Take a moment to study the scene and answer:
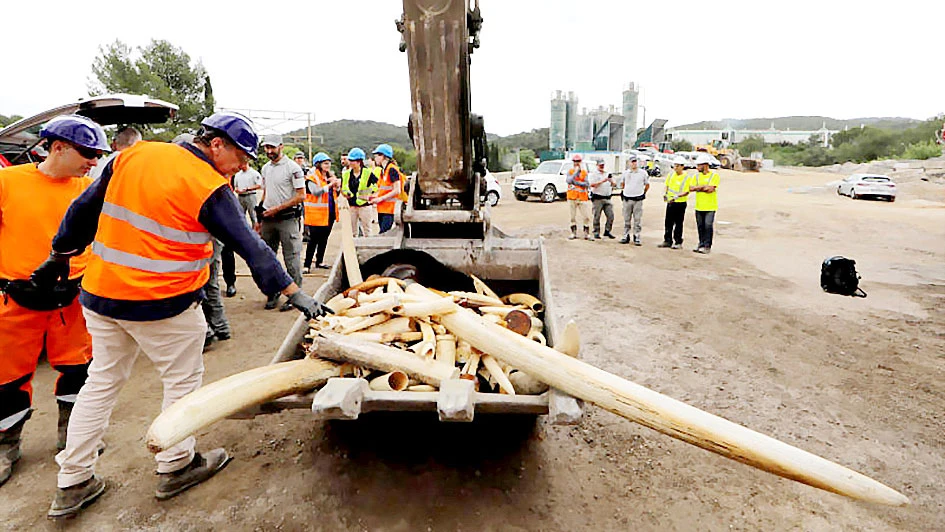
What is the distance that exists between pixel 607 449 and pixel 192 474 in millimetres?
2392

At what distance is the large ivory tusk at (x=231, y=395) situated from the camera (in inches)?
79.4

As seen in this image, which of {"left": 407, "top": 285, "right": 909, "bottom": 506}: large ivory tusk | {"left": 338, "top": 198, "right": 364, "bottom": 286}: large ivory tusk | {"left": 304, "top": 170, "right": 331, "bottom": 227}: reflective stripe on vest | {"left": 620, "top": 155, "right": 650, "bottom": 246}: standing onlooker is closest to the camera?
{"left": 407, "top": 285, "right": 909, "bottom": 506}: large ivory tusk

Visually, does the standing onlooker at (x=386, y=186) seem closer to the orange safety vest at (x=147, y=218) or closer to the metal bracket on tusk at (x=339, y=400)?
the orange safety vest at (x=147, y=218)

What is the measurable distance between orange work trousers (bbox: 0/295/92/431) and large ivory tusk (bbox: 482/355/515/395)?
2403 mm

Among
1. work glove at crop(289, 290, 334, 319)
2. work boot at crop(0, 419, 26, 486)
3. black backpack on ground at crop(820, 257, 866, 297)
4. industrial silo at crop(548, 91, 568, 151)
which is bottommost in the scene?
work boot at crop(0, 419, 26, 486)

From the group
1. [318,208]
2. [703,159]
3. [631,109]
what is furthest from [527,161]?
[318,208]

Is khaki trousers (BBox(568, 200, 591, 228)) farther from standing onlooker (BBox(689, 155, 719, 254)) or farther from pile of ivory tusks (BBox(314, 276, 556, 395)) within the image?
pile of ivory tusks (BBox(314, 276, 556, 395))

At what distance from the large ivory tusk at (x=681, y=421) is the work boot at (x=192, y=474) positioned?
5.55ft

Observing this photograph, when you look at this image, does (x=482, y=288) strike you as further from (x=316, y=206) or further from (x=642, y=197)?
(x=642, y=197)

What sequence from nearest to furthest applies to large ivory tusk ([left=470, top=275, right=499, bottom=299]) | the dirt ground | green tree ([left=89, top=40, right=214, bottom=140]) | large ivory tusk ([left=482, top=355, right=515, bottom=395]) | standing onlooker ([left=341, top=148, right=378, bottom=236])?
large ivory tusk ([left=482, top=355, right=515, bottom=395])
the dirt ground
large ivory tusk ([left=470, top=275, right=499, bottom=299])
standing onlooker ([left=341, top=148, right=378, bottom=236])
green tree ([left=89, top=40, right=214, bottom=140])

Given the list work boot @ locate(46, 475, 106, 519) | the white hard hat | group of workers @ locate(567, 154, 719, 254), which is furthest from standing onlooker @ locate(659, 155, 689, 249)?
work boot @ locate(46, 475, 106, 519)

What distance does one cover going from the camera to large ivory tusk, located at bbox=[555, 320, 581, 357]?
8.21 ft

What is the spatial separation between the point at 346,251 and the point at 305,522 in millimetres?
1933

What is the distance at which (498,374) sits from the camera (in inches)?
104
